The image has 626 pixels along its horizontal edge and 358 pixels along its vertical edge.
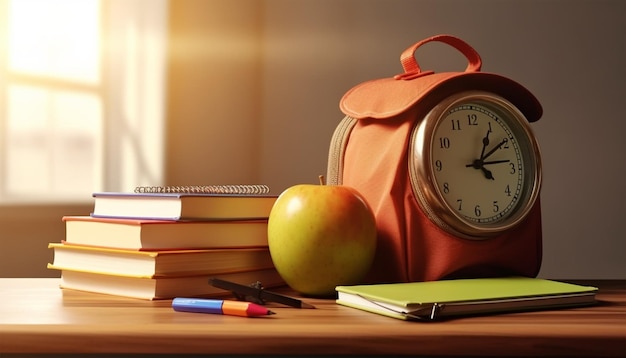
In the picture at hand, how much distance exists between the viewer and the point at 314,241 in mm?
959

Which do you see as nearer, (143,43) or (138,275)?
(138,275)

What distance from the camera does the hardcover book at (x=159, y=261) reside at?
3.13ft

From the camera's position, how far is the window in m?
1.45

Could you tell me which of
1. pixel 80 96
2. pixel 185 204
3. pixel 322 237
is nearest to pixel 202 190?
pixel 185 204

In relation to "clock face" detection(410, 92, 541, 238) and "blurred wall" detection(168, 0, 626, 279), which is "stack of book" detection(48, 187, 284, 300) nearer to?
"clock face" detection(410, 92, 541, 238)

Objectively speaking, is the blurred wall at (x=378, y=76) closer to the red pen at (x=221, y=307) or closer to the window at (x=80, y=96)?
the window at (x=80, y=96)

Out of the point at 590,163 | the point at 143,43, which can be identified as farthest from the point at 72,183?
the point at 590,163

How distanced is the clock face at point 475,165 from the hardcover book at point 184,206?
0.22 meters

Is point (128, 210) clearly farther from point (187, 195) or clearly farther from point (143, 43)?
point (143, 43)

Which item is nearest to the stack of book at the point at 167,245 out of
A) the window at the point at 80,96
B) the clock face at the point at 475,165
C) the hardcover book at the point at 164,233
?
the hardcover book at the point at 164,233

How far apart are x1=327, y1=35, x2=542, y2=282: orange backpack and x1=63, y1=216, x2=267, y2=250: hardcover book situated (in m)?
0.16

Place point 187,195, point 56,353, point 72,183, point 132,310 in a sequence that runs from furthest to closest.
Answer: point 72,183 → point 187,195 → point 132,310 → point 56,353

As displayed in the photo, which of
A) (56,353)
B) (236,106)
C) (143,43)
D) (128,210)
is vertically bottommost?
(56,353)

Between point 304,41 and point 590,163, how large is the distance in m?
0.58
